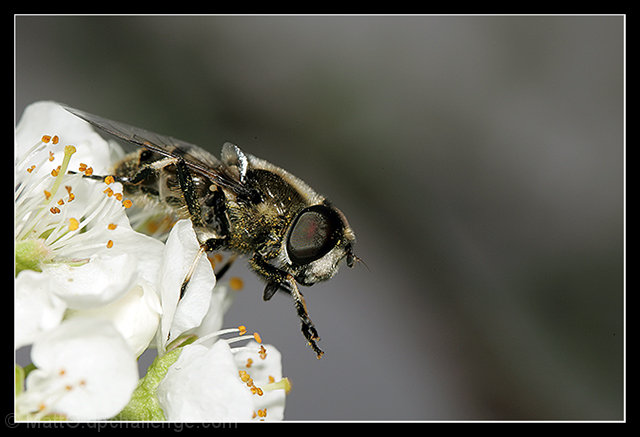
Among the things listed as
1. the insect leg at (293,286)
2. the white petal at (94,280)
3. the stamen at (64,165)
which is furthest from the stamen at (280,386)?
the stamen at (64,165)

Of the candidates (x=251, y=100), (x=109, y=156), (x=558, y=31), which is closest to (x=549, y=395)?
(x=558, y=31)

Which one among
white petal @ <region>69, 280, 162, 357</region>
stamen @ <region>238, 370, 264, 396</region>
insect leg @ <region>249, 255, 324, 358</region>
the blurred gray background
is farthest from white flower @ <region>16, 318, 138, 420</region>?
the blurred gray background

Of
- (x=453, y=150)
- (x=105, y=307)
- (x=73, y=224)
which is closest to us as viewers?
(x=105, y=307)

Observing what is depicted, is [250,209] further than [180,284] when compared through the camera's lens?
Yes

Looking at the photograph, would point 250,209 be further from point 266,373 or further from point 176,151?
point 266,373

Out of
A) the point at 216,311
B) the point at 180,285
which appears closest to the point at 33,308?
the point at 180,285

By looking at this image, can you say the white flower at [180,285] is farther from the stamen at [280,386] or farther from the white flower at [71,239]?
the stamen at [280,386]

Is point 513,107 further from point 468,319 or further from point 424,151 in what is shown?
point 468,319

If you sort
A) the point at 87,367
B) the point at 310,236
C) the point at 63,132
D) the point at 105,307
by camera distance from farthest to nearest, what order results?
the point at 63,132 → the point at 310,236 → the point at 105,307 → the point at 87,367
